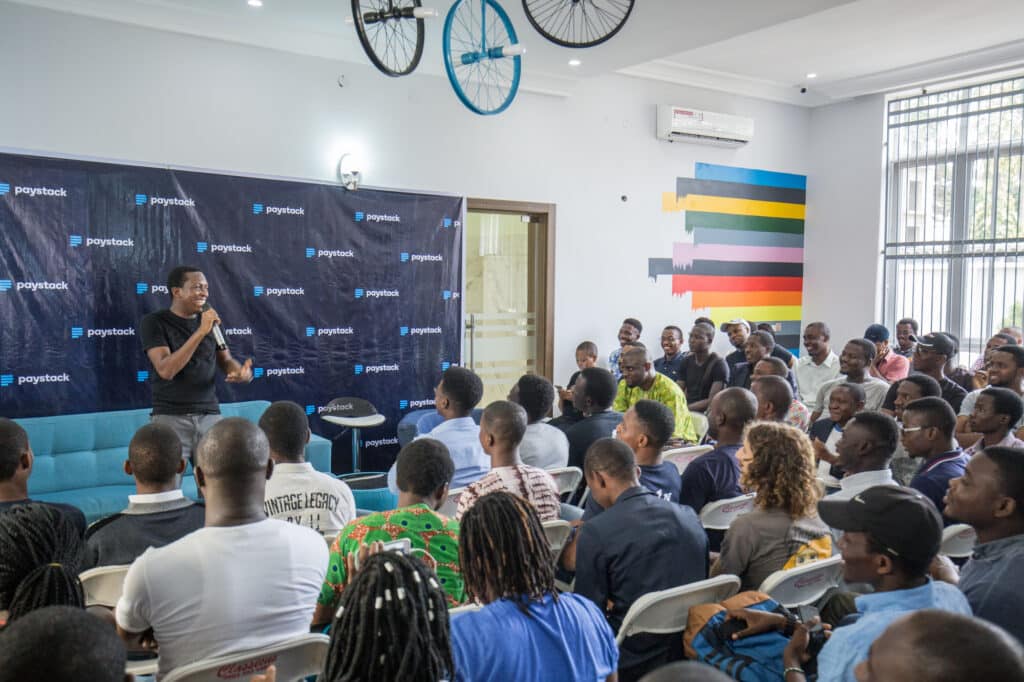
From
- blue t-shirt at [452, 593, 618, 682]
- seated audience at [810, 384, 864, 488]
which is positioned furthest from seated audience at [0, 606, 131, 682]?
seated audience at [810, 384, 864, 488]

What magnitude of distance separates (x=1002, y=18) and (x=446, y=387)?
6.28 m

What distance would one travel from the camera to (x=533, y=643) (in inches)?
62.6

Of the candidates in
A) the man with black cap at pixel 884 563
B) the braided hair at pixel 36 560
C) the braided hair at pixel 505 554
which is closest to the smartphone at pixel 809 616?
the man with black cap at pixel 884 563

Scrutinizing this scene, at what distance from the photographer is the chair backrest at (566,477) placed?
3.56 m

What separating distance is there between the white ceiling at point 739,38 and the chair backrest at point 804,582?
4140 mm

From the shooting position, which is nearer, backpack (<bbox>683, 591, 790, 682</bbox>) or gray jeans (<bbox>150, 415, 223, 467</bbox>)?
backpack (<bbox>683, 591, 790, 682</bbox>)

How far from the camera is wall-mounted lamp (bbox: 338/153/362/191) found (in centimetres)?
633

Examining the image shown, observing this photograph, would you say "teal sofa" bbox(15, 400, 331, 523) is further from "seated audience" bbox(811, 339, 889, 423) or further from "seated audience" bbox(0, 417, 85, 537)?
"seated audience" bbox(811, 339, 889, 423)

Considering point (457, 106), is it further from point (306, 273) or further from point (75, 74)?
point (75, 74)

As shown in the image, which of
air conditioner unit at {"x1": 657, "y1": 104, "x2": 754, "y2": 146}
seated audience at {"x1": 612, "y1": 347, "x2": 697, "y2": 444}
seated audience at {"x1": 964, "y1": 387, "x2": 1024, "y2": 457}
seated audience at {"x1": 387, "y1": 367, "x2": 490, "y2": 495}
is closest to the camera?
seated audience at {"x1": 387, "y1": 367, "x2": 490, "y2": 495}

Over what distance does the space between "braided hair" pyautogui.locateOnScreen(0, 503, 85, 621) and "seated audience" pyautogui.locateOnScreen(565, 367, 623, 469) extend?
2.48m

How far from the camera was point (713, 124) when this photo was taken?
8422mm

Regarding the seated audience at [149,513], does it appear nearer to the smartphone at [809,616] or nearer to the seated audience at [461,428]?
the seated audience at [461,428]

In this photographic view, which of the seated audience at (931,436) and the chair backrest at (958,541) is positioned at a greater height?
the seated audience at (931,436)
